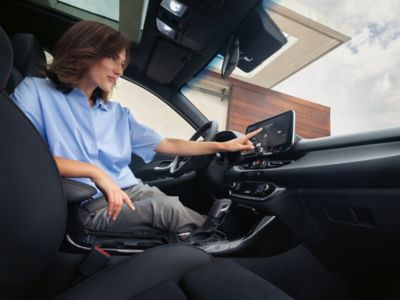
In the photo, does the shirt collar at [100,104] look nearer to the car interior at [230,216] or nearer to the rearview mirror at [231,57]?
the car interior at [230,216]

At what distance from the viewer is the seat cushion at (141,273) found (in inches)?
20.8

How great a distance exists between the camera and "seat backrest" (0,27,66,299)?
428 millimetres

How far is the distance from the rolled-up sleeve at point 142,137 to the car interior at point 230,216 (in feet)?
0.74

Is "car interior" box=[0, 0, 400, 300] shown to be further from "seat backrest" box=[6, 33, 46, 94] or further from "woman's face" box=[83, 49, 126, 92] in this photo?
"woman's face" box=[83, 49, 126, 92]

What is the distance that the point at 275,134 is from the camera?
3.30 feet

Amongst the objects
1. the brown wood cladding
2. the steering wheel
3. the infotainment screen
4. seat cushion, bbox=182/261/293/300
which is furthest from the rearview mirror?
seat cushion, bbox=182/261/293/300

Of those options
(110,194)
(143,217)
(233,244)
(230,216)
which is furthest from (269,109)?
(110,194)

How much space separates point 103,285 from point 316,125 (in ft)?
3.17

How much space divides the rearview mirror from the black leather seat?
1.07 m

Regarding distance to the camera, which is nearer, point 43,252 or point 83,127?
point 43,252

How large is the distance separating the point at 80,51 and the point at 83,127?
9.9 inches

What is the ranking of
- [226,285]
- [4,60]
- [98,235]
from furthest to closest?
[98,235] → [226,285] → [4,60]

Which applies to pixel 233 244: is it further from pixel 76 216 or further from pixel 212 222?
pixel 76 216

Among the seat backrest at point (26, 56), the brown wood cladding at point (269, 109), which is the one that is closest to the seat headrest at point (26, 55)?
the seat backrest at point (26, 56)
